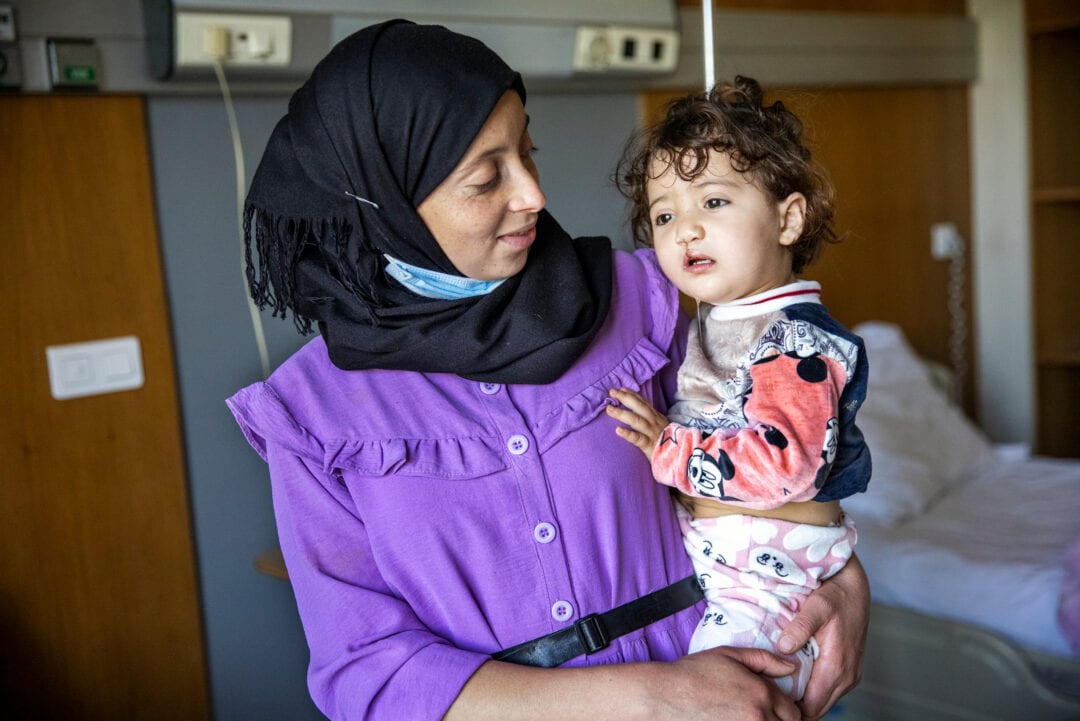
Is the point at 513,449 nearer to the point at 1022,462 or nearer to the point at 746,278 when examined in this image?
the point at 746,278

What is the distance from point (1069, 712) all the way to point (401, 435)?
5.45ft

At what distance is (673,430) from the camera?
3.86ft

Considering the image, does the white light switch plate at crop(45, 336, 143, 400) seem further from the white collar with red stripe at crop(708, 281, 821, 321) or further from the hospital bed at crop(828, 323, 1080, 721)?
the hospital bed at crop(828, 323, 1080, 721)

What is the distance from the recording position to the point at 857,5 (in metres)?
3.43

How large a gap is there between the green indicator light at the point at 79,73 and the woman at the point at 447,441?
95 centimetres

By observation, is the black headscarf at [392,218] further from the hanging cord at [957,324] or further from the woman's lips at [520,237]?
the hanging cord at [957,324]

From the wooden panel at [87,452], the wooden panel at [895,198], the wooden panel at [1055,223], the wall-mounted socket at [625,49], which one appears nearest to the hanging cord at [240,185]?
the wooden panel at [87,452]

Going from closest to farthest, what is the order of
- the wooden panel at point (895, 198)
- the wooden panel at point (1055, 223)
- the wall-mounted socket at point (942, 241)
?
1. the wooden panel at point (895, 198)
2. the wooden panel at point (1055, 223)
3. the wall-mounted socket at point (942, 241)

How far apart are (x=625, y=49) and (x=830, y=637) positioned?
70.9 inches

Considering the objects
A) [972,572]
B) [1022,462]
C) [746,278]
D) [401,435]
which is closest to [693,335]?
[746,278]

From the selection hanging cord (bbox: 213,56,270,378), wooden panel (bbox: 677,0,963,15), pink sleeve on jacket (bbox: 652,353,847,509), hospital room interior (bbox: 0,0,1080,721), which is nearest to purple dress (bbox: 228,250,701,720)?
pink sleeve on jacket (bbox: 652,353,847,509)

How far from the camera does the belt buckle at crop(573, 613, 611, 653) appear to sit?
114 cm

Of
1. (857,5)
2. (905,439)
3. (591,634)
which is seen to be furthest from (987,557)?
(857,5)

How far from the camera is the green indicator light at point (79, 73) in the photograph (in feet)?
6.37
